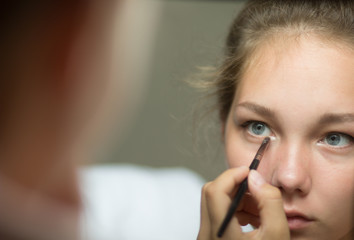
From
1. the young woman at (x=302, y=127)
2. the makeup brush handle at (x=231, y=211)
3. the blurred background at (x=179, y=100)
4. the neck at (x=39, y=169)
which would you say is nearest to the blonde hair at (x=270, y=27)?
the young woman at (x=302, y=127)

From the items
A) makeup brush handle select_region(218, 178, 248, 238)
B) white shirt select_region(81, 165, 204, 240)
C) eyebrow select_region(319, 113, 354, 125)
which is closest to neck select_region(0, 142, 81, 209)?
makeup brush handle select_region(218, 178, 248, 238)

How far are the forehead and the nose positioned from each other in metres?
0.07

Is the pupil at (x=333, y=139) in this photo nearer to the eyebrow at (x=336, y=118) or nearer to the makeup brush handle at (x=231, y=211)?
the eyebrow at (x=336, y=118)

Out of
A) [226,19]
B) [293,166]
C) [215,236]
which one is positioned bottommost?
[215,236]

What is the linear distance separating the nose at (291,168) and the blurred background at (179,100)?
0.40m

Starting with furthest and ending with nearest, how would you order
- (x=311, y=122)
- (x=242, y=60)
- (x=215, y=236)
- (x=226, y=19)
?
(x=226, y=19) < (x=242, y=60) < (x=311, y=122) < (x=215, y=236)

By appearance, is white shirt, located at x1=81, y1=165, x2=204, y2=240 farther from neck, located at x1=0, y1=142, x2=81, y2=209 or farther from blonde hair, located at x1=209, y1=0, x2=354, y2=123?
neck, located at x1=0, y1=142, x2=81, y2=209

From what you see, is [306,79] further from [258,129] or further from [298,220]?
[298,220]

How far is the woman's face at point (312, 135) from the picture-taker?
812 millimetres

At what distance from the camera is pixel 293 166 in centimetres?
79

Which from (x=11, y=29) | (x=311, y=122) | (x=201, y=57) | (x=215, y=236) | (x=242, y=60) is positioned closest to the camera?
(x=11, y=29)

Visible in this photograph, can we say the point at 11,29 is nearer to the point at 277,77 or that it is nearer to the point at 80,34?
the point at 80,34

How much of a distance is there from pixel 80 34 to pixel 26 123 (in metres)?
0.12

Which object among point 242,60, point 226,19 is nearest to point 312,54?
A: point 242,60
